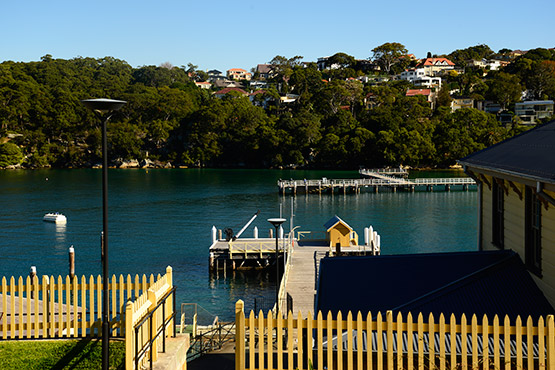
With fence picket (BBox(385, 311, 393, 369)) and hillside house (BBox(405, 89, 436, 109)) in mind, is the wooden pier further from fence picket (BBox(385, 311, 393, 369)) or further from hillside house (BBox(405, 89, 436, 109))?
fence picket (BBox(385, 311, 393, 369))

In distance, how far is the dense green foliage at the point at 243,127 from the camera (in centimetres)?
12606

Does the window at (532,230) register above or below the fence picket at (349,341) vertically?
above

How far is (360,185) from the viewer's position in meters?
86.8

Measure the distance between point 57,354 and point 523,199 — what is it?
832 cm

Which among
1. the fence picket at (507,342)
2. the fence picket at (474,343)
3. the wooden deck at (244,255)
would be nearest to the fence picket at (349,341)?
the fence picket at (474,343)

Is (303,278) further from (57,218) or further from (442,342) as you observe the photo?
(57,218)

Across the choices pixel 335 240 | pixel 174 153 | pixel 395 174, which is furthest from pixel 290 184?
pixel 174 153

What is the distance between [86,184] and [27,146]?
50.3 metres

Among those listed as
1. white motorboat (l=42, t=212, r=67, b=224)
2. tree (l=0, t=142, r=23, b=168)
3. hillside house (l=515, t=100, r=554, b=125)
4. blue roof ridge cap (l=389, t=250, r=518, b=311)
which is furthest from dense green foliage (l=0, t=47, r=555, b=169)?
blue roof ridge cap (l=389, t=250, r=518, b=311)

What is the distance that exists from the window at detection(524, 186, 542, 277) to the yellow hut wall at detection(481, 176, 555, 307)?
0.46 feet

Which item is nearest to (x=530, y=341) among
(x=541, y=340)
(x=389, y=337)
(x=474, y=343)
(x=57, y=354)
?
(x=541, y=340)

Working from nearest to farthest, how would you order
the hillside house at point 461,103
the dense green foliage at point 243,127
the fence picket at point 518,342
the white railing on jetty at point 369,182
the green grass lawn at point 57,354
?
1. the fence picket at point 518,342
2. the green grass lawn at point 57,354
3. the white railing on jetty at point 369,182
4. the dense green foliage at point 243,127
5. the hillside house at point 461,103

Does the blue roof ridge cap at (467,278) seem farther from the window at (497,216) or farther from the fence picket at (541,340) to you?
the fence picket at (541,340)

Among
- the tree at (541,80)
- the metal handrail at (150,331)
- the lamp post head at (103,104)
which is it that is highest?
the tree at (541,80)
